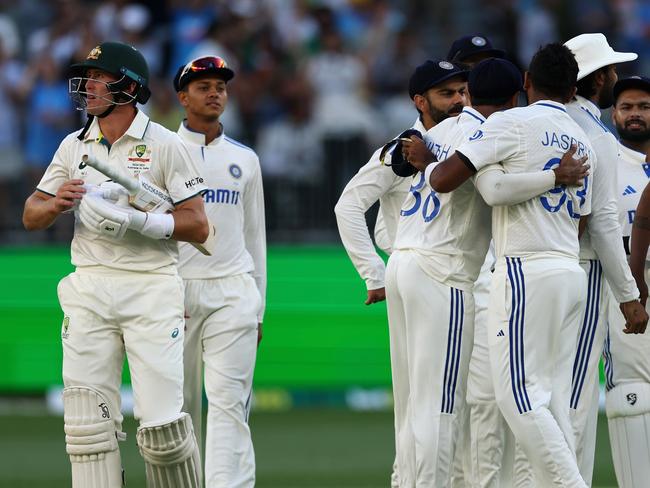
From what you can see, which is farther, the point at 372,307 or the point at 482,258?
the point at 372,307

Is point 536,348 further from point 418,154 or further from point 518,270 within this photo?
point 418,154

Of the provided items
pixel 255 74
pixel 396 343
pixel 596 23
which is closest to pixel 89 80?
pixel 396 343

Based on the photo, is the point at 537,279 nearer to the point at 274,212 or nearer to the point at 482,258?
the point at 482,258

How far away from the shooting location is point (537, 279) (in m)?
6.75

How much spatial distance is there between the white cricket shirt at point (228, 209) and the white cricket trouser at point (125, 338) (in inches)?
55.9

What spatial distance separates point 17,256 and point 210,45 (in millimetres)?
3106

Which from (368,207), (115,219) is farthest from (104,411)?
(368,207)

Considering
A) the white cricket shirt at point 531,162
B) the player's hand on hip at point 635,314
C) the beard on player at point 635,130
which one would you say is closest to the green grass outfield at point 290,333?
the beard on player at point 635,130

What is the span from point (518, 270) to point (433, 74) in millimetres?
1324

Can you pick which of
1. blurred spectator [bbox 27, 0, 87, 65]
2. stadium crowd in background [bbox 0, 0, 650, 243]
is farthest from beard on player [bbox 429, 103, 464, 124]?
blurred spectator [bbox 27, 0, 87, 65]

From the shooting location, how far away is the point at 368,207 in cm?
822

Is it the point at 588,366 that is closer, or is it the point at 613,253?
the point at 613,253

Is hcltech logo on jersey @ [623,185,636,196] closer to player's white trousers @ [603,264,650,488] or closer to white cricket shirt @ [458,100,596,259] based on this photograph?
player's white trousers @ [603,264,650,488]

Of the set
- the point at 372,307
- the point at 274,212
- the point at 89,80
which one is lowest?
the point at 372,307
